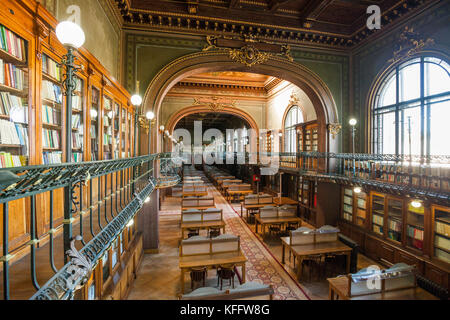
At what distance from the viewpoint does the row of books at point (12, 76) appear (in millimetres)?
2249

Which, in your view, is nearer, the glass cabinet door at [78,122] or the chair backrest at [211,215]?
the glass cabinet door at [78,122]

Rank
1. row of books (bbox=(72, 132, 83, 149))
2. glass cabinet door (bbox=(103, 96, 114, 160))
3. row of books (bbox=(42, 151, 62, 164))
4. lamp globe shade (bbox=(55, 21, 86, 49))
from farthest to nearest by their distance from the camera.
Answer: glass cabinet door (bbox=(103, 96, 114, 160)), row of books (bbox=(72, 132, 83, 149)), row of books (bbox=(42, 151, 62, 164)), lamp globe shade (bbox=(55, 21, 86, 49))

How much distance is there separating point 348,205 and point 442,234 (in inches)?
130

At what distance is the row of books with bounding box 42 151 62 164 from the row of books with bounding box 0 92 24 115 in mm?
683

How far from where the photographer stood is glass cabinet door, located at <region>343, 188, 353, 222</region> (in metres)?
8.59

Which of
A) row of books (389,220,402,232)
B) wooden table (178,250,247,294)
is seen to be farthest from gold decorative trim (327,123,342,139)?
wooden table (178,250,247,294)

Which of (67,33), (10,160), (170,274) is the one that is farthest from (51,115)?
(170,274)

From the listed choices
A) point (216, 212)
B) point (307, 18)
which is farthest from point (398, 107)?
point (216, 212)

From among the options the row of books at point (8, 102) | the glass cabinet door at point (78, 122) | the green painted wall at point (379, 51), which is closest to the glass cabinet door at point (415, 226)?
the green painted wall at point (379, 51)

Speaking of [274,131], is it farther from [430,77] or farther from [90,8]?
[90,8]

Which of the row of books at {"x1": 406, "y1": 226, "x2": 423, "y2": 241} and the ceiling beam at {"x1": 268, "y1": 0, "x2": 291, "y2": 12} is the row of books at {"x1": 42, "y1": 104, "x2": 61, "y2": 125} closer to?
the ceiling beam at {"x1": 268, "y1": 0, "x2": 291, "y2": 12}

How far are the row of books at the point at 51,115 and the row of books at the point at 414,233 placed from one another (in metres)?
8.66

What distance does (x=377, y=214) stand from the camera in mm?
7496

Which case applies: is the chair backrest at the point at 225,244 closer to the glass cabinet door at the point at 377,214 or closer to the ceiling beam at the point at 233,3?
the glass cabinet door at the point at 377,214
